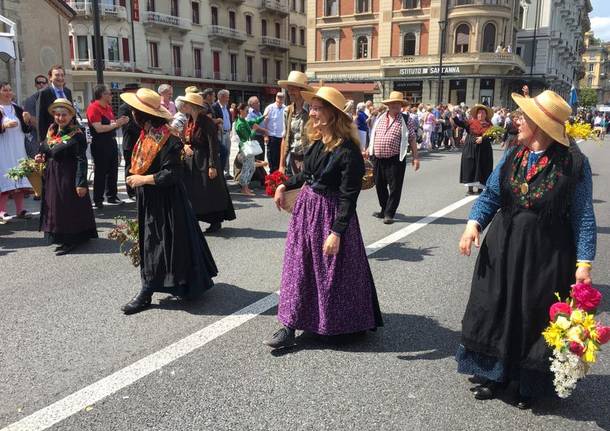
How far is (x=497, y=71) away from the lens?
142 ft

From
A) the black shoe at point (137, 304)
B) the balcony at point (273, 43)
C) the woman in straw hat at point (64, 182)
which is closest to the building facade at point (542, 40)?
the balcony at point (273, 43)

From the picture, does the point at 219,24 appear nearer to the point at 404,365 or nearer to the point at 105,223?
the point at 105,223

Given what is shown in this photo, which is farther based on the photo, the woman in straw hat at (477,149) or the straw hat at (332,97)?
the woman in straw hat at (477,149)

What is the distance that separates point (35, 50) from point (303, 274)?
13650 mm

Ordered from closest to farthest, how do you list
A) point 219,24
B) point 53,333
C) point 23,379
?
1. point 23,379
2. point 53,333
3. point 219,24

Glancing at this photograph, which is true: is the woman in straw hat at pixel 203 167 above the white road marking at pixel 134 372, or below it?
above

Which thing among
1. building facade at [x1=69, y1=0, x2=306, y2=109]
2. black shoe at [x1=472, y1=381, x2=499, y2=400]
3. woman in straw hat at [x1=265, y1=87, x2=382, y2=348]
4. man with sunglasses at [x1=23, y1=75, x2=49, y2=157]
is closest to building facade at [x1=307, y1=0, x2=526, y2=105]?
building facade at [x1=69, y1=0, x2=306, y2=109]

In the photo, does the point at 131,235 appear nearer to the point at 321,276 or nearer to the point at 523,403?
the point at 321,276

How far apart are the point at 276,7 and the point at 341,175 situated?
54.0m

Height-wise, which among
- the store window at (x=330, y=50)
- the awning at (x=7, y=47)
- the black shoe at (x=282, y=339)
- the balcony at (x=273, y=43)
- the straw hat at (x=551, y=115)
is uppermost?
the balcony at (x=273, y=43)

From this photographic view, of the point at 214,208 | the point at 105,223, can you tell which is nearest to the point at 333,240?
the point at 214,208

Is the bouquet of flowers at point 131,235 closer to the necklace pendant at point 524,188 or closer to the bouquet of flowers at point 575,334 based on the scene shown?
the necklace pendant at point 524,188

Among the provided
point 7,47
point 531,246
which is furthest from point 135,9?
point 531,246

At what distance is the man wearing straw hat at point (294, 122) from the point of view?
6352mm
